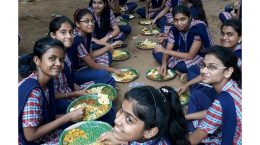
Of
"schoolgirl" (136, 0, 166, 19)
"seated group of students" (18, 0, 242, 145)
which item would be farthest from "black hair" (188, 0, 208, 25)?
"schoolgirl" (136, 0, 166, 19)

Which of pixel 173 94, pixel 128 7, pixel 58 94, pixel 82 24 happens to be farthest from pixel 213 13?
pixel 173 94

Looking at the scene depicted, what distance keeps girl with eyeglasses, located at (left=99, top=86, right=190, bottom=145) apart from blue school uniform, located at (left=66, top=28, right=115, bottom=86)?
2.28m

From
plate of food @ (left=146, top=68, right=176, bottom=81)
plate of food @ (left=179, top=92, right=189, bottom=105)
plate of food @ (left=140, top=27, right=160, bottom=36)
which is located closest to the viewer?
plate of food @ (left=179, top=92, right=189, bottom=105)

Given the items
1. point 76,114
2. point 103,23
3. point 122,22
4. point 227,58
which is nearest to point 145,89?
point 227,58

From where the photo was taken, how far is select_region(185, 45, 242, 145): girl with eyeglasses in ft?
8.65

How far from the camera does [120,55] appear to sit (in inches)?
228

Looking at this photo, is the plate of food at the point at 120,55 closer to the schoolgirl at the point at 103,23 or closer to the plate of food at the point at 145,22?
the schoolgirl at the point at 103,23

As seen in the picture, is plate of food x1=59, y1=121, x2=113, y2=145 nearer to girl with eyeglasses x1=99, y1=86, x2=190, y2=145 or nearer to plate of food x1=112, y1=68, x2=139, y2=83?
girl with eyeglasses x1=99, y1=86, x2=190, y2=145

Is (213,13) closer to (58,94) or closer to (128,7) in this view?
(128,7)

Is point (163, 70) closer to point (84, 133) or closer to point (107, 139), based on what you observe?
point (84, 133)

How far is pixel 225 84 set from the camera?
2.84 meters

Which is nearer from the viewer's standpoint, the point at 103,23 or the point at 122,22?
the point at 103,23

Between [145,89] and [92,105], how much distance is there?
5.40 feet

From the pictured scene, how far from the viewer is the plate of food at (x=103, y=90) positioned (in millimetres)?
4105
